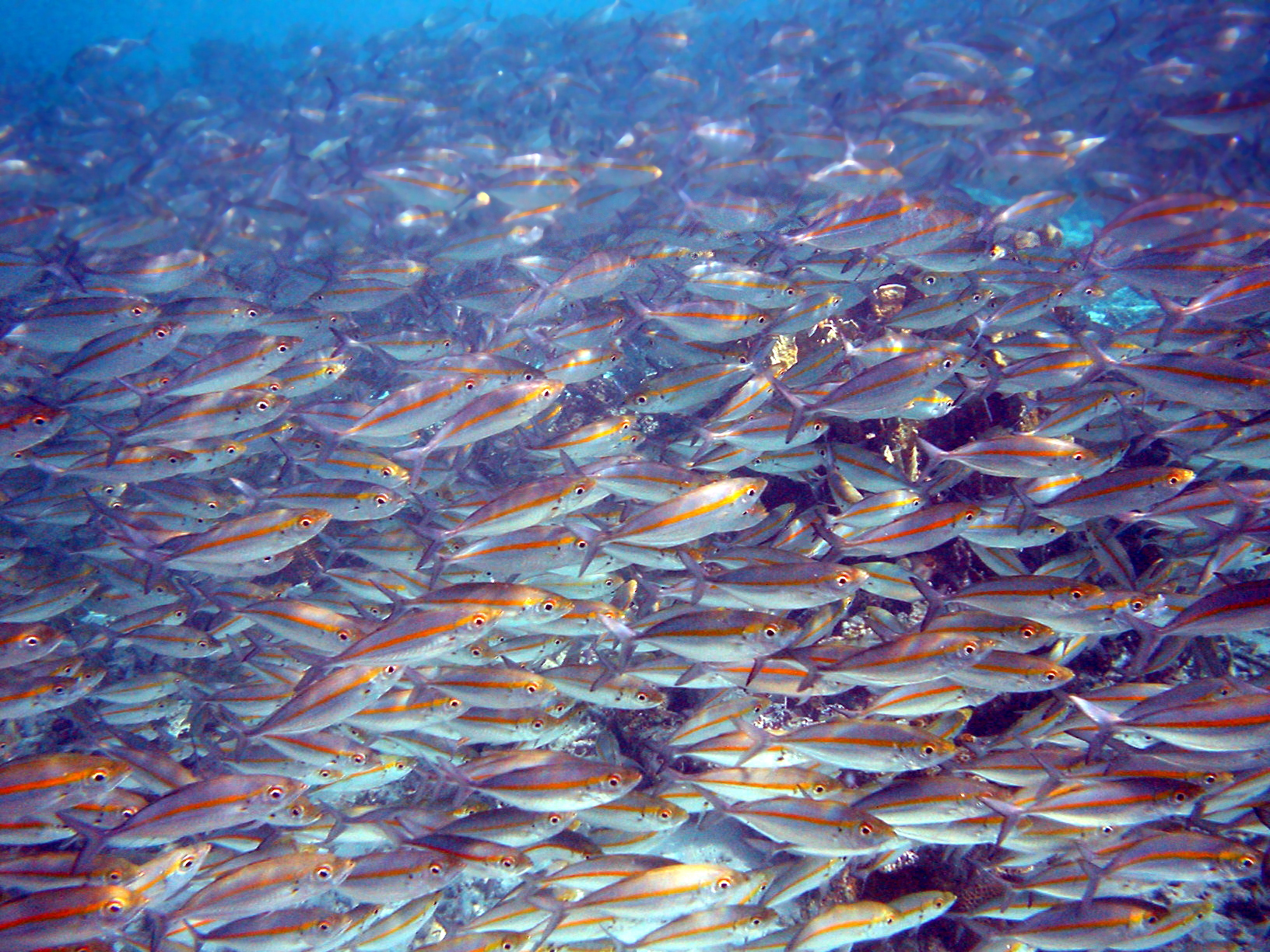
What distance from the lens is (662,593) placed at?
3.23m

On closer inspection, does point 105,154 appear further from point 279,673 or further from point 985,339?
point 985,339

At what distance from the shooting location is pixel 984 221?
4398 millimetres

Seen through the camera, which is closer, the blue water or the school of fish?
the school of fish

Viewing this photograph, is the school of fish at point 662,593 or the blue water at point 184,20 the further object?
the blue water at point 184,20

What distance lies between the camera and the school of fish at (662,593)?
304 centimetres

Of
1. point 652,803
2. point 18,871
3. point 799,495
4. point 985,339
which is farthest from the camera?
point 799,495

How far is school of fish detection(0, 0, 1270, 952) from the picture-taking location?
3.04 meters

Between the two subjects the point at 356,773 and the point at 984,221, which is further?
the point at 984,221

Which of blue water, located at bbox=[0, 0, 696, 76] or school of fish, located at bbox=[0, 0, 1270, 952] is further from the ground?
blue water, located at bbox=[0, 0, 696, 76]

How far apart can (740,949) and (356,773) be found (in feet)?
7.84

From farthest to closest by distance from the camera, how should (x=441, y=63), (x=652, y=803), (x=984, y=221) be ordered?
1. (x=441, y=63)
2. (x=984, y=221)
3. (x=652, y=803)

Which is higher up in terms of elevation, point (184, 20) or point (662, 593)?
point (184, 20)

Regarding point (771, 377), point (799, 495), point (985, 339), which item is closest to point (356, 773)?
point (771, 377)

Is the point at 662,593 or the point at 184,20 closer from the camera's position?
the point at 662,593
